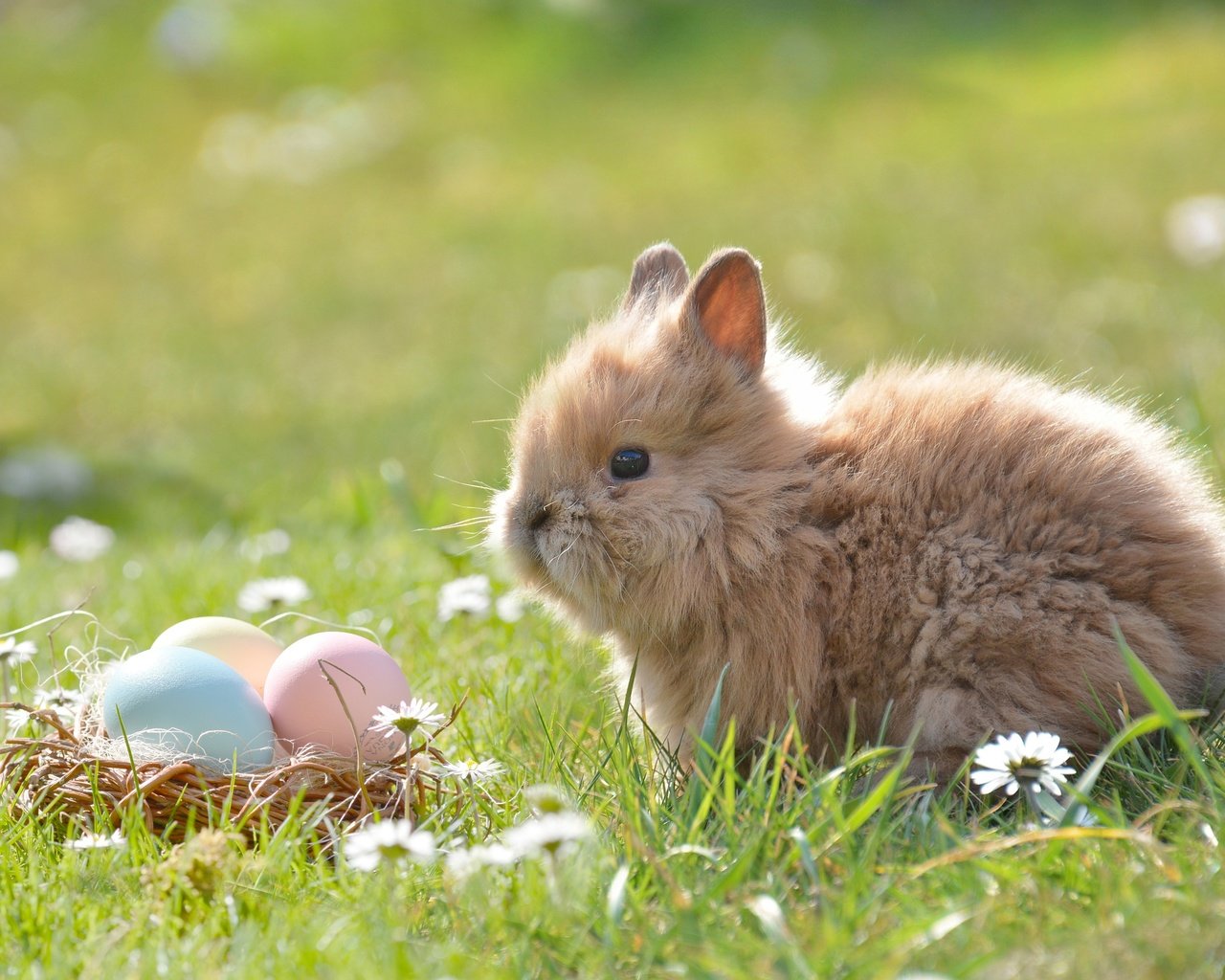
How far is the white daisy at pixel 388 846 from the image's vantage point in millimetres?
1907

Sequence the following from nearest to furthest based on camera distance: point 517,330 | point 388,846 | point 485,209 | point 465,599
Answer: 1. point 388,846
2. point 465,599
3. point 517,330
4. point 485,209

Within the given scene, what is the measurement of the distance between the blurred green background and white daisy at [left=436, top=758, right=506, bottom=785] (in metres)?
1.56

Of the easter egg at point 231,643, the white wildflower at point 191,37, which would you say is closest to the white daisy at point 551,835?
the easter egg at point 231,643

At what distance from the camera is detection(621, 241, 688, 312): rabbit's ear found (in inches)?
119

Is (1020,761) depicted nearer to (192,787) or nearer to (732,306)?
(732,306)

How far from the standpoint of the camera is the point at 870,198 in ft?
32.0

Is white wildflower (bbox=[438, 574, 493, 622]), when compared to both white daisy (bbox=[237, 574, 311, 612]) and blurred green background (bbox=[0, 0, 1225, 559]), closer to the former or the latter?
white daisy (bbox=[237, 574, 311, 612])

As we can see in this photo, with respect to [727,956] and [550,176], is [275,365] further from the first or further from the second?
[727,956]

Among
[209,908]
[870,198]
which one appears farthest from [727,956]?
[870,198]

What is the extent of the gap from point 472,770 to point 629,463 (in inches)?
27.5

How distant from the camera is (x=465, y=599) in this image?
3.20m

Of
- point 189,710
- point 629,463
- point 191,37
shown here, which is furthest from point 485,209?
point 189,710

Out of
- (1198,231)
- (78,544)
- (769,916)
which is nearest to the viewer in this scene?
(769,916)

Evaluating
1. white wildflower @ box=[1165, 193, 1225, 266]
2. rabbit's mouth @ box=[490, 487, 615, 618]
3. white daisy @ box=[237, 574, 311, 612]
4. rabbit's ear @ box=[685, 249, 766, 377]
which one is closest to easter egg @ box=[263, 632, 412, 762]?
rabbit's mouth @ box=[490, 487, 615, 618]
